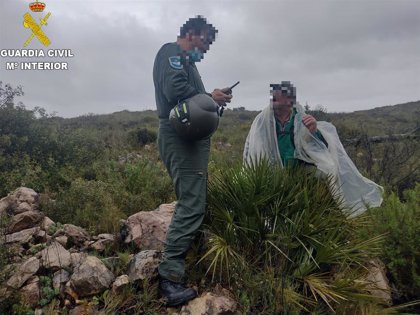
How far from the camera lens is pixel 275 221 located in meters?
3.44

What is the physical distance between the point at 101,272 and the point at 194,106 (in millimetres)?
1798

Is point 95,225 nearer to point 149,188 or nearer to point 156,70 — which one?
point 149,188

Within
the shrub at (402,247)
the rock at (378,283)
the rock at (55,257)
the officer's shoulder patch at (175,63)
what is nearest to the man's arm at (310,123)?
the shrub at (402,247)

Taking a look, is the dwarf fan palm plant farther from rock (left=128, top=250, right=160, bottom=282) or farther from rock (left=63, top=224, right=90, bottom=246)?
rock (left=63, top=224, right=90, bottom=246)

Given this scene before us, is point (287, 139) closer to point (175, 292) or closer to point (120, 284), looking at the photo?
point (175, 292)

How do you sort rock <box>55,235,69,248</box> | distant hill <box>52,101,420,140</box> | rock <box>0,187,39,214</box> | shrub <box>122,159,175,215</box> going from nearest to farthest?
1. rock <box>55,235,69,248</box>
2. rock <box>0,187,39,214</box>
3. shrub <box>122,159,175,215</box>
4. distant hill <box>52,101,420,140</box>

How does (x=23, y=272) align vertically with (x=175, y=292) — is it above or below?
above

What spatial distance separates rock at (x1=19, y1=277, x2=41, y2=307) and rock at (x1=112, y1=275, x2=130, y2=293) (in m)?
0.67

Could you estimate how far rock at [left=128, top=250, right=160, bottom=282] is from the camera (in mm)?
3357

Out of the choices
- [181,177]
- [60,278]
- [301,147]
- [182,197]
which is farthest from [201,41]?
[60,278]

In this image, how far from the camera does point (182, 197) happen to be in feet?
10.6

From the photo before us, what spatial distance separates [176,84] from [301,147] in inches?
69.0

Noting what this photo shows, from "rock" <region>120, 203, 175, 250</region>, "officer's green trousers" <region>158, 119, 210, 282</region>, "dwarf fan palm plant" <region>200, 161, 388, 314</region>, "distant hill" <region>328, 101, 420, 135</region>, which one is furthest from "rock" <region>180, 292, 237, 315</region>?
"distant hill" <region>328, 101, 420, 135</region>

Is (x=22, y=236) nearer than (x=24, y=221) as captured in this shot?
Yes
